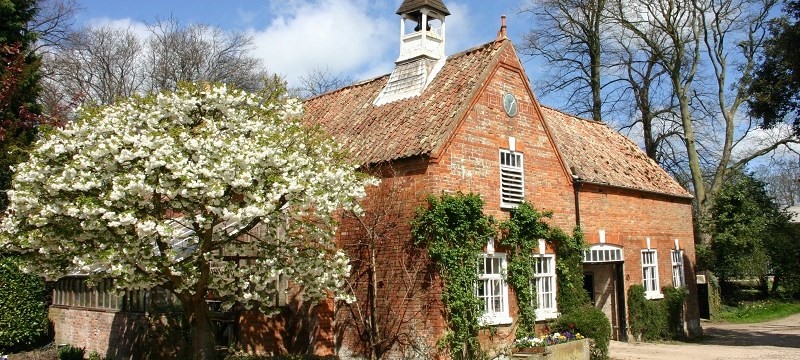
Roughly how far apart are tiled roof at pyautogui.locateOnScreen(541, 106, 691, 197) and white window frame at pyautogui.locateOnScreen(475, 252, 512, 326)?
4.38 metres

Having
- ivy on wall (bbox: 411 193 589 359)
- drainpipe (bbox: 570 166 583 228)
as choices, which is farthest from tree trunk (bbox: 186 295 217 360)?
drainpipe (bbox: 570 166 583 228)

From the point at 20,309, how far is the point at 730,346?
20.5m

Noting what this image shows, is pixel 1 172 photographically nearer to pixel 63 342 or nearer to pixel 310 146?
pixel 63 342

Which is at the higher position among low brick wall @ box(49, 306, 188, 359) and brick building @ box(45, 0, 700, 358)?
brick building @ box(45, 0, 700, 358)

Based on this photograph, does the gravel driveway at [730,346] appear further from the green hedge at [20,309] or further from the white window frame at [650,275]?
the green hedge at [20,309]

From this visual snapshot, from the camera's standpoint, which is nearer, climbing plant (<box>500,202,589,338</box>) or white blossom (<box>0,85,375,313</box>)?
white blossom (<box>0,85,375,313</box>)

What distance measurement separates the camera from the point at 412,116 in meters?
16.8

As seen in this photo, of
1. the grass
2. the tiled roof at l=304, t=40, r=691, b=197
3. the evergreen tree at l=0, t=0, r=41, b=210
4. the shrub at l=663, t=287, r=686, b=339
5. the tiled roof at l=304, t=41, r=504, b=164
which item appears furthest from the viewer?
the grass

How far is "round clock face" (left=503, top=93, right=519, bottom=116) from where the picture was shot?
16922 millimetres

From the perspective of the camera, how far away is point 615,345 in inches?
782

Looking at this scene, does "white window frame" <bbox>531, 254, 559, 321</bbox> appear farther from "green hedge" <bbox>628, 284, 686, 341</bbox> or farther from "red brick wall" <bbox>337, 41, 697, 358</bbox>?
"green hedge" <bbox>628, 284, 686, 341</bbox>

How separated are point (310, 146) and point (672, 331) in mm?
15472

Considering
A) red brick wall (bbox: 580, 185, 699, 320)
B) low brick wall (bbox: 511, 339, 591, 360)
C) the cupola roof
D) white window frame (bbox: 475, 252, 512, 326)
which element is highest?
the cupola roof

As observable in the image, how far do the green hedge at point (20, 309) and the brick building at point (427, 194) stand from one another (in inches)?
24.1
